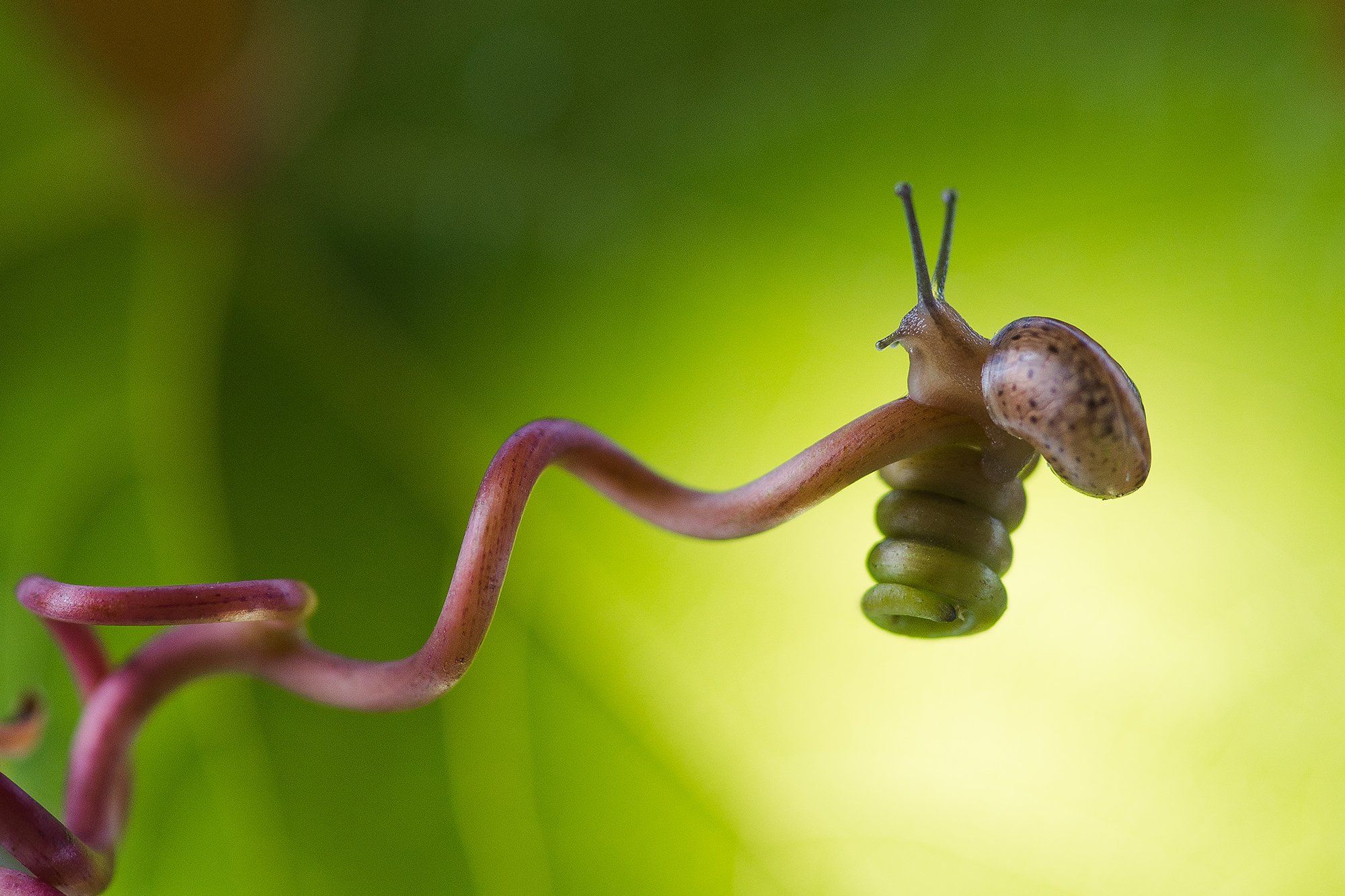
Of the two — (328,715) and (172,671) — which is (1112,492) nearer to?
(172,671)

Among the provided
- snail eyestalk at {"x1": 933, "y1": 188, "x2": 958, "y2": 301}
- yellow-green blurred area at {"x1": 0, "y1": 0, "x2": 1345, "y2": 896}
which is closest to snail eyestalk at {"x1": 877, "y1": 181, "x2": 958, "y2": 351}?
snail eyestalk at {"x1": 933, "y1": 188, "x2": 958, "y2": 301}

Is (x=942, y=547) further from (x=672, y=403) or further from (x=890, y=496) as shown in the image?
(x=672, y=403)

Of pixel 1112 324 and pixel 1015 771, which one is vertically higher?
pixel 1112 324

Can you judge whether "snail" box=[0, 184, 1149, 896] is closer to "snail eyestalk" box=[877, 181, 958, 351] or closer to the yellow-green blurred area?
"snail eyestalk" box=[877, 181, 958, 351]

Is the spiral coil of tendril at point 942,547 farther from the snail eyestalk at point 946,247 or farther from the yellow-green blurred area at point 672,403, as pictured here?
the yellow-green blurred area at point 672,403

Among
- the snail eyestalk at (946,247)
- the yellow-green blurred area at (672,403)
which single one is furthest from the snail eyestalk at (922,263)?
the yellow-green blurred area at (672,403)

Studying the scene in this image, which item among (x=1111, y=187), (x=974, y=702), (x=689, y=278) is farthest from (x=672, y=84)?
(x=974, y=702)

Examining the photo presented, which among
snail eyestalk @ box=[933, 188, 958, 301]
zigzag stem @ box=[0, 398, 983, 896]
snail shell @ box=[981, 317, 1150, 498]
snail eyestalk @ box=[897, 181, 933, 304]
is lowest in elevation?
zigzag stem @ box=[0, 398, 983, 896]

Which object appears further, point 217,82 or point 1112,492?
point 217,82
